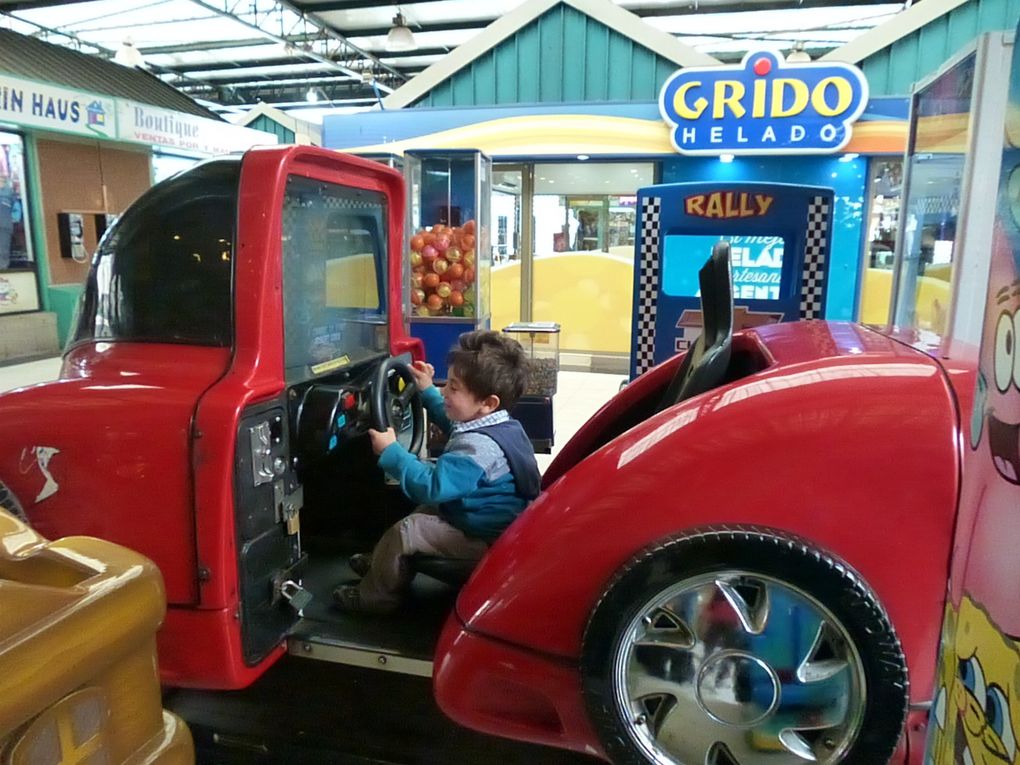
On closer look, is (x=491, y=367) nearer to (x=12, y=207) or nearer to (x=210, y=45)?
(x=12, y=207)

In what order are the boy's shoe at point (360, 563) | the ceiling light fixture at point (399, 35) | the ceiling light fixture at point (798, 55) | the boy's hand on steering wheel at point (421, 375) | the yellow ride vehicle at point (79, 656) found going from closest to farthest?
the yellow ride vehicle at point (79, 656) → the boy's shoe at point (360, 563) → the boy's hand on steering wheel at point (421, 375) → the ceiling light fixture at point (798, 55) → the ceiling light fixture at point (399, 35)

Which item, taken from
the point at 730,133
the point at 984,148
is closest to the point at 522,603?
the point at 984,148

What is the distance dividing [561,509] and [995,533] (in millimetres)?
909

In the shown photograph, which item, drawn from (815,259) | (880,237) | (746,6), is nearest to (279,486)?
(815,259)

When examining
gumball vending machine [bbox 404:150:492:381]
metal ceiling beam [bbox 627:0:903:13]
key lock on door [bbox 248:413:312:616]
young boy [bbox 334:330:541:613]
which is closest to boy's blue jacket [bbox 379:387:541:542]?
young boy [bbox 334:330:541:613]

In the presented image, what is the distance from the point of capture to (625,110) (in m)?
8.52

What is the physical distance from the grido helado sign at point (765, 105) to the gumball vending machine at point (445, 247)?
252 centimetres

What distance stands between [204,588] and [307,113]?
20.0 meters

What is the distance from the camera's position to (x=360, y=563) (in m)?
2.42

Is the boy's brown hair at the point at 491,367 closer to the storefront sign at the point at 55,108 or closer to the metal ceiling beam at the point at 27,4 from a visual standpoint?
the storefront sign at the point at 55,108

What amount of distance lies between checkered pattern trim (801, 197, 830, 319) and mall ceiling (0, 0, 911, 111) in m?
7.38

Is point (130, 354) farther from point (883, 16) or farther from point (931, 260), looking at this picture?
point (883, 16)

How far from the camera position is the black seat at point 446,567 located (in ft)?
6.80

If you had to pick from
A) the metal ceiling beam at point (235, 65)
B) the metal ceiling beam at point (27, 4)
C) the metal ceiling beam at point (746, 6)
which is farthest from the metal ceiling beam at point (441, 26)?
the metal ceiling beam at point (27, 4)
